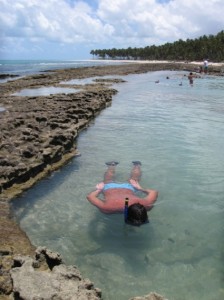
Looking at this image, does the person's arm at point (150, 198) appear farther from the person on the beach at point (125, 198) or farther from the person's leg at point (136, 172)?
the person's leg at point (136, 172)

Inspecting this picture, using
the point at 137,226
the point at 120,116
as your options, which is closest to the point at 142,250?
the point at 137,226

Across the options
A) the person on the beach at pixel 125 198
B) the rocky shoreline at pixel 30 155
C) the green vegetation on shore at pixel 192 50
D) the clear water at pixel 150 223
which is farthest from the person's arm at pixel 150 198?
the green vegetation on shore at pixel 192 50

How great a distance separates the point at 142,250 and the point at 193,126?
1293 cm

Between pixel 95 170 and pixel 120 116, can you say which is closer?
pixel 95 170

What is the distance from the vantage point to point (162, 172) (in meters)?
12.2

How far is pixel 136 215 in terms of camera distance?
8.05 metres

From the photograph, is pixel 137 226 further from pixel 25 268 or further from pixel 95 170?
pixel 95 170

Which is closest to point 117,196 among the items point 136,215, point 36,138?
Result: point 136,215

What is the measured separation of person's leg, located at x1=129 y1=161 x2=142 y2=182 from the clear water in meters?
0.24

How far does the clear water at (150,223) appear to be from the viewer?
6870 mm

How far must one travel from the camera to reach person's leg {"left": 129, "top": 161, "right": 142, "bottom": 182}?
11.5m

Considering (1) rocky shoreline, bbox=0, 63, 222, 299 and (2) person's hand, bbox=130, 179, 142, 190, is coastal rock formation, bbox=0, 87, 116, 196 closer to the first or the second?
(1) rocky shoreline, bbox=0, 63, 222, 299

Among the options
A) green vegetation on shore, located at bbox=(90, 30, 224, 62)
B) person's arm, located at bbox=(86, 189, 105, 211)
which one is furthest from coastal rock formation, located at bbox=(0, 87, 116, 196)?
green vegetation on shore, located at bbox=(90, 30, 224, 62)

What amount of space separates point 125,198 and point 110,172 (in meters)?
3.13
